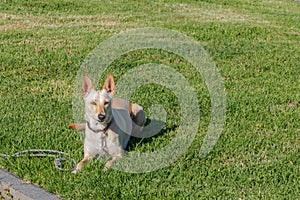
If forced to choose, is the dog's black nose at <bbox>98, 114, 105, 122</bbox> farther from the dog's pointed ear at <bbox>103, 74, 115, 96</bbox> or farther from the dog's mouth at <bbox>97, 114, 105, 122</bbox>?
the dog's pointed ear at <bbox>103, 74, 115, 96</bbox>

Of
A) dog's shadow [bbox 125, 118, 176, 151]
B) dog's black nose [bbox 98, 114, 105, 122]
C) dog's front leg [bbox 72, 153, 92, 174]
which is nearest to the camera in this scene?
dog's black nose [bbox 98, 114, 105, 122]

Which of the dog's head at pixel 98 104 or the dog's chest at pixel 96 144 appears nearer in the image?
the dog's head at pixel 98 104

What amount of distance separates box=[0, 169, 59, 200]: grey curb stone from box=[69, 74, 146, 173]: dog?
0.40 m

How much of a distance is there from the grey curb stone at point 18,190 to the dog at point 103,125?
397 millimetres

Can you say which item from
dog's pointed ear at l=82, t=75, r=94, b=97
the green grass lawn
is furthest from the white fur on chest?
dog's pointed ear at l=82, t=75, r=94, b=97

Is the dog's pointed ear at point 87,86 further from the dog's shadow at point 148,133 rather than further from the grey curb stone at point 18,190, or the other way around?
the grey curb stone at point 18,190

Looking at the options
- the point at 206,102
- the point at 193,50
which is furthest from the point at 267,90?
the point at 193,50

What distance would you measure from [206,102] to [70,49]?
11.3 feet

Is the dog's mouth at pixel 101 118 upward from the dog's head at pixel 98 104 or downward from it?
downward

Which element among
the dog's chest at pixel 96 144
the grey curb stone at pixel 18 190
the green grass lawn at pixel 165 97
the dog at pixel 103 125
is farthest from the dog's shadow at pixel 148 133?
the grey curb stone at pixel 18 190

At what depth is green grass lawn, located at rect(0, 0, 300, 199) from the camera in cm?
457

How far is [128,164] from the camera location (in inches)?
189

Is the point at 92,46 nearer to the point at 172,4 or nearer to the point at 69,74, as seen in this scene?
the point at 69,74

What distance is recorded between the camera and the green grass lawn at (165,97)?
15.0 feet
